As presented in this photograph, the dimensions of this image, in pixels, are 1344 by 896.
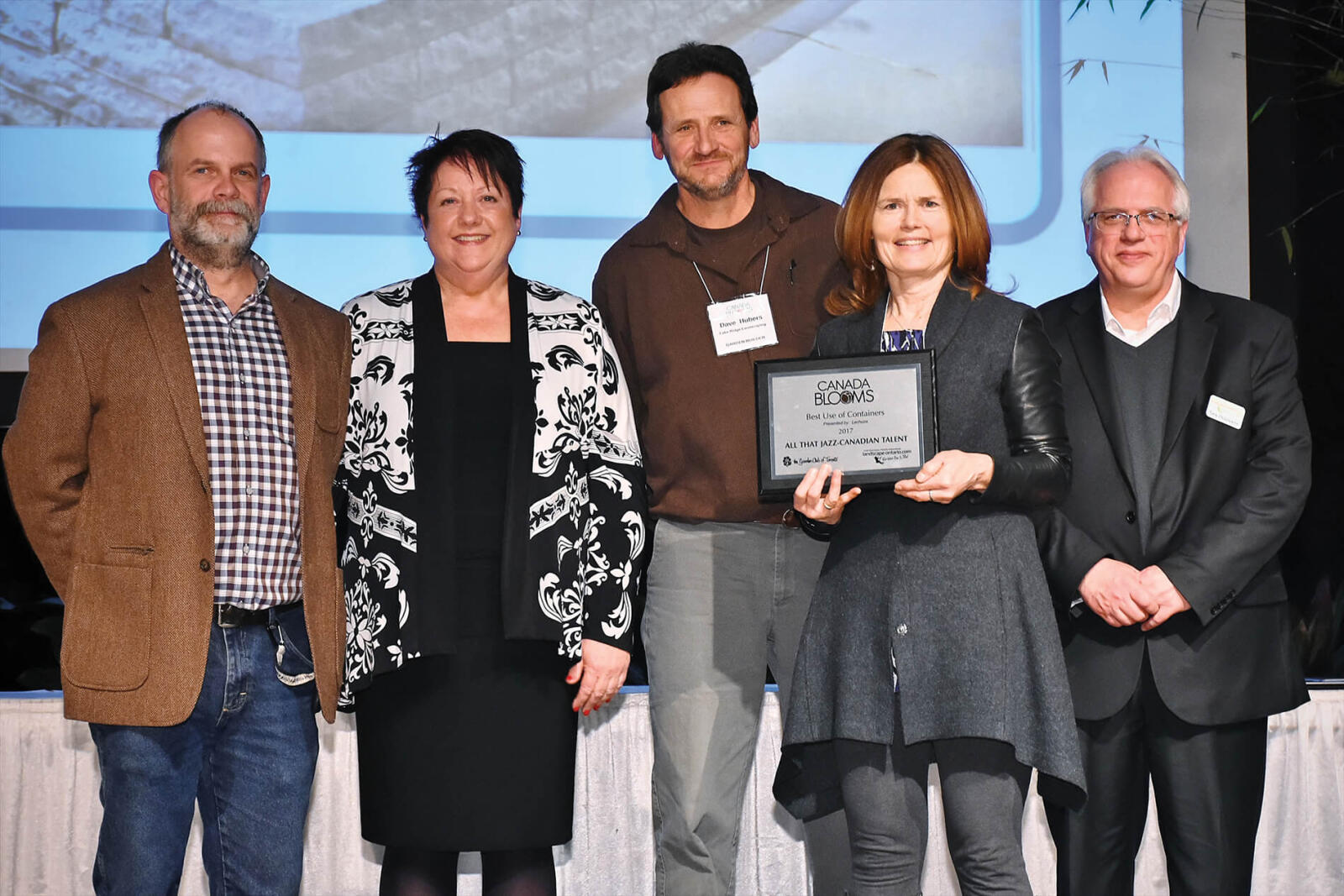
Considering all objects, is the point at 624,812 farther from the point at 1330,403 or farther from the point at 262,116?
the point at 1330,403

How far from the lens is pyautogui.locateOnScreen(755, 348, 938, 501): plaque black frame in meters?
1.96

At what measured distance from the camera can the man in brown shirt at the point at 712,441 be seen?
242 centimetres

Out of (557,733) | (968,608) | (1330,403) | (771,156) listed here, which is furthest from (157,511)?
(1330,403)

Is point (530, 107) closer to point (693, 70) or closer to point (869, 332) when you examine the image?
point (693, 70)

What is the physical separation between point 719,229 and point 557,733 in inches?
44.5

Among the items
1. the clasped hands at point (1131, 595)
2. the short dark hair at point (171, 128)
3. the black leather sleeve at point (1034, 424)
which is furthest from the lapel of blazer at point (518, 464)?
the clasped hands at point (1131, 595)

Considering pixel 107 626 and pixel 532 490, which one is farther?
pixel 532 490

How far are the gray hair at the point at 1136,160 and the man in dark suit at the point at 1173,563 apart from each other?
0.04 m

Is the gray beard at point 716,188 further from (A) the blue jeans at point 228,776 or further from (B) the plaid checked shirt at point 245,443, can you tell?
(A) the blue jeans at point 228,776

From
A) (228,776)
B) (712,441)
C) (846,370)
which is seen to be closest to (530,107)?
(712,441)

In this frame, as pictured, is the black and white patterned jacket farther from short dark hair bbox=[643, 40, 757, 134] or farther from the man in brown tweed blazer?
short dark hair bbox=[643, 40, 757, 134]

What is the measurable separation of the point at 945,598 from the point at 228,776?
1.37 meters

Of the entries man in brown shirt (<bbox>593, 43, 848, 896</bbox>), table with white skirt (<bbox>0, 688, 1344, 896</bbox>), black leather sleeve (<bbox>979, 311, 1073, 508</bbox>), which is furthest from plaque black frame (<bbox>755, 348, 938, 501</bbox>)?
table with white skirt (<bbox>0, 688, 1344, 896</bbox>)

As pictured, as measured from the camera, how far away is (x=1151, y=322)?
245 cm
